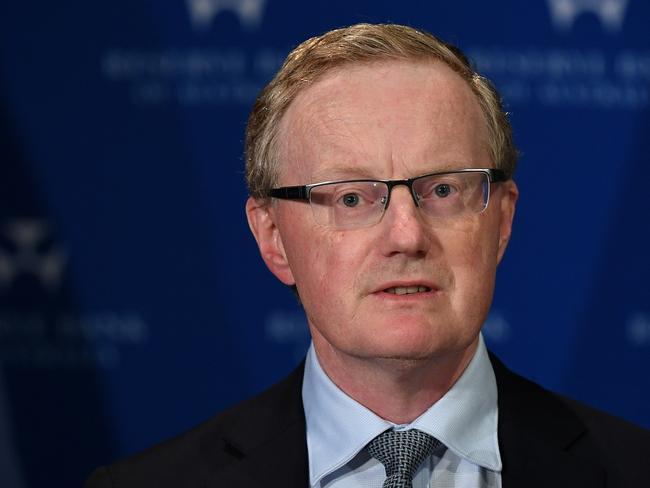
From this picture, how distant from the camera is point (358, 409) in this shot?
2.57 metres

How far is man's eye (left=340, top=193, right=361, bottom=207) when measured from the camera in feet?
8.12

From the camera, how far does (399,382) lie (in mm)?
2533

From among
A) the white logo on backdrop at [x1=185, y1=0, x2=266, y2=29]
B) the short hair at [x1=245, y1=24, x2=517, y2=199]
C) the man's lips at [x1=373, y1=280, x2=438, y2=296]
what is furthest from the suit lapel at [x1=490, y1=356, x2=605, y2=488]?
the white logo on backdrop at [x1=185, y1=0, x2=266, y2=29]

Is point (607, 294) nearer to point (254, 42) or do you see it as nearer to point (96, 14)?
point (254, 42)

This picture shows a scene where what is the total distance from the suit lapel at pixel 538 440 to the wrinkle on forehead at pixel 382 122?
1.83 feet

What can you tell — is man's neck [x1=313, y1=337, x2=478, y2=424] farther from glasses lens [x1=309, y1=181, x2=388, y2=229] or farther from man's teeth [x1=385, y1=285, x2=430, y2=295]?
glasses lens [x1=309, y1=181, x2=388, y2=229]

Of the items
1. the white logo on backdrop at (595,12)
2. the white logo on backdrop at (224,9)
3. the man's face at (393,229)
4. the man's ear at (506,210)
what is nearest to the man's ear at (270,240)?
the man's face at (393,229)

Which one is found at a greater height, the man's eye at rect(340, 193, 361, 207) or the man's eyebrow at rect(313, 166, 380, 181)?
the man's eyebrow at rect(313, 166, 380, 181)

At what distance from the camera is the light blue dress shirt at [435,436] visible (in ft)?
8.26

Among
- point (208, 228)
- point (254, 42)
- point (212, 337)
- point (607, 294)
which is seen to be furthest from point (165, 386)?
point (607, 294)

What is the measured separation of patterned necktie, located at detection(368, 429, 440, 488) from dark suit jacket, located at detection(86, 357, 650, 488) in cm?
18

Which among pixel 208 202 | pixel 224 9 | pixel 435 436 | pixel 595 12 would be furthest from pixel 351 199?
pixel 595 12

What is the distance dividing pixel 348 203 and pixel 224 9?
181 centimetres

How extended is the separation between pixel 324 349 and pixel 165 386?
162 cm
